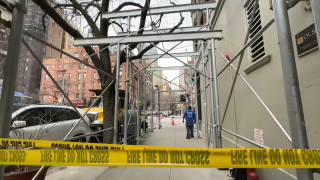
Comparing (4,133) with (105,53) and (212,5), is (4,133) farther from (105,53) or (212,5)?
(212,5)

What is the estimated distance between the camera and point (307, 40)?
2162 mm

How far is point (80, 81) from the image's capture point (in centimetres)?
4456

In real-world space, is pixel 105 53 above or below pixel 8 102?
above

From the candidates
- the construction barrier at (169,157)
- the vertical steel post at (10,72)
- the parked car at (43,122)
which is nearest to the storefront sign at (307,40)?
the construction barrier at (169,157)

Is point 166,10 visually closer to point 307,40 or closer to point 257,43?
point 257,43

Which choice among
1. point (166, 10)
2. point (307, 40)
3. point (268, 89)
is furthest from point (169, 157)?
point (166, 10)

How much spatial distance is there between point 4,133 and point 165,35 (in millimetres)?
3809

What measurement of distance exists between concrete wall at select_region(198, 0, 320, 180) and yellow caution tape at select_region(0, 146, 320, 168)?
3.69 feet

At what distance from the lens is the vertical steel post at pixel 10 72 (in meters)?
1.77

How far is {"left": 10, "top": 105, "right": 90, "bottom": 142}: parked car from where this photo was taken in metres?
4.02

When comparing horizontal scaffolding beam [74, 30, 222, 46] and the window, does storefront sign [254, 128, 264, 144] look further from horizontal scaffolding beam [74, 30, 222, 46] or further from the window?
horizontal scaffolding beam [74, 30, 222, 46]

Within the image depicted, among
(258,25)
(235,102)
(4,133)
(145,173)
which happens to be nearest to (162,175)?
(145,173)

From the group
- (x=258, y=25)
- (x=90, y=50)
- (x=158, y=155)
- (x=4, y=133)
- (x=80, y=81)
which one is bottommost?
(x=158, y=155)

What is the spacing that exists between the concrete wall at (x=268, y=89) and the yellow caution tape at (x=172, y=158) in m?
1.13
